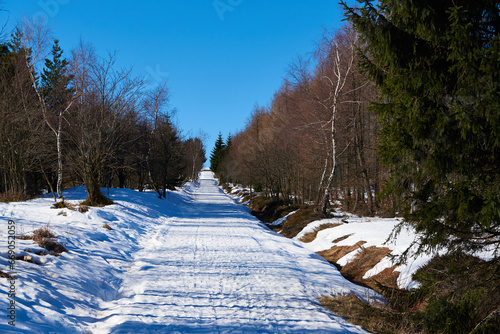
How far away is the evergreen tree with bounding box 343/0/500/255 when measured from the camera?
432cm

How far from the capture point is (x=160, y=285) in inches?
258

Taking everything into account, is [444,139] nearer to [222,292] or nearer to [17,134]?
[222,292]

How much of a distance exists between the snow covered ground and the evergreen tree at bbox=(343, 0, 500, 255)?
2.33m

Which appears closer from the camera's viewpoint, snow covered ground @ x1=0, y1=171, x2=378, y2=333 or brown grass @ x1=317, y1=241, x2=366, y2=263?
snow covered ground @ x1=0, y1=171, x2=378, y2=333

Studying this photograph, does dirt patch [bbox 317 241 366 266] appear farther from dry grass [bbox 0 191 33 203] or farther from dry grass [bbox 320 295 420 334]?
dry grass [bbox 0 191 33 203]

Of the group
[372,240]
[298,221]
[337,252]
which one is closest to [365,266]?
[372,240]

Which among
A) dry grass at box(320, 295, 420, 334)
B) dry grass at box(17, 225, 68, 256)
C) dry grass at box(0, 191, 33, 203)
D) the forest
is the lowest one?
dry grass at box(320, 295, 420, 334)

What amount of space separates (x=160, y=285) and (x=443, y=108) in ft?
19.4

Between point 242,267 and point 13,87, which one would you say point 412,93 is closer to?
point 242,267

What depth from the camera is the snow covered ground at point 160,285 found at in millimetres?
4727

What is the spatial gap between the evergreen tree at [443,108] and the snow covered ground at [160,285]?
233cm

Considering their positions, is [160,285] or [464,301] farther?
[160,285]

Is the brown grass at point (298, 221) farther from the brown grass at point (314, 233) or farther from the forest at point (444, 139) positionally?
the forest at point (444, 139)

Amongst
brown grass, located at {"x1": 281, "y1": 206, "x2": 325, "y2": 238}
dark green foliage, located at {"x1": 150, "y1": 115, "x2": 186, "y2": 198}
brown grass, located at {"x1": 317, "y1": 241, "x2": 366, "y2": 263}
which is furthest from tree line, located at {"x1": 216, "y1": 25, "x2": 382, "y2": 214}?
dark green foliage, located at {"x1": 150, "y1": 115, "x2": 186, "y2": 198}
